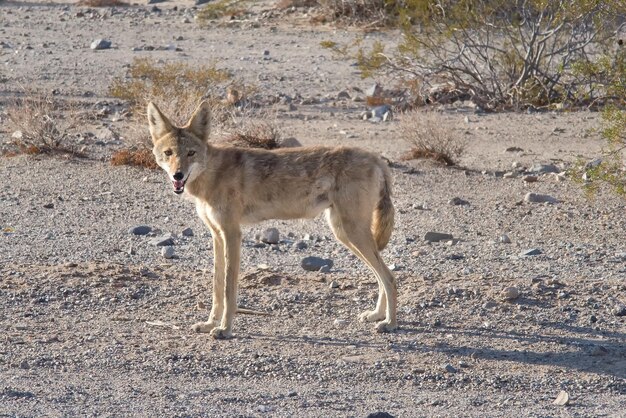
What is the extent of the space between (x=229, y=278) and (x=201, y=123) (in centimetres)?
117

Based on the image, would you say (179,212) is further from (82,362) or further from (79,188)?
(82,362)

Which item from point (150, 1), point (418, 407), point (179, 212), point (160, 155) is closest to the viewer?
point (418, 407)

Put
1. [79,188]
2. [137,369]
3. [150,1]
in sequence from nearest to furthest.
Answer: [137,369] → [79,188] → [150,1]

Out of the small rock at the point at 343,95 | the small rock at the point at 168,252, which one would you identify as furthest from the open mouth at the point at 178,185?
the small rock at the point at 343,95

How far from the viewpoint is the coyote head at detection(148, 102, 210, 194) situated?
315 inches

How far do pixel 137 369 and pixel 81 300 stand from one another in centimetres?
163

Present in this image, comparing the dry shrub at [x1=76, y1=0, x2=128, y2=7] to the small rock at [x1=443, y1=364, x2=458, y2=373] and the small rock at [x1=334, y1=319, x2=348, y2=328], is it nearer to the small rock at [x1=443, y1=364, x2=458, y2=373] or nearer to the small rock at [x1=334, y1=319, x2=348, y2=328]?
the small rock at [x1=334, y1=319, x2=348, y2=328]

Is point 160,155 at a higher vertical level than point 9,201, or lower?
higher

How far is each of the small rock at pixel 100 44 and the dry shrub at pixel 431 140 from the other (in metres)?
10.2

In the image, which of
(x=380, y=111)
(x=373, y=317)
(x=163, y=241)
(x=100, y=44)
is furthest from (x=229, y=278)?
(x=100, y=44)

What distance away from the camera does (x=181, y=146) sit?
8.09 m

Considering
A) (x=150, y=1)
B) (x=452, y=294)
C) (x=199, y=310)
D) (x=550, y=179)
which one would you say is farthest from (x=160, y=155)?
(x=150, y=1)

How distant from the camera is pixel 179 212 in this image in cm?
1178

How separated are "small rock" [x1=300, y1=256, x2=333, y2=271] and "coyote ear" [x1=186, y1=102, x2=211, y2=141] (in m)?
1.80
